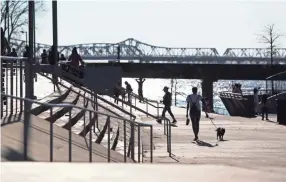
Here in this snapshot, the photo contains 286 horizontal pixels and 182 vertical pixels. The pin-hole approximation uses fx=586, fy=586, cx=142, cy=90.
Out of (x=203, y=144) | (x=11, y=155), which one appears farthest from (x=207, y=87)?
(x=11, y=155)

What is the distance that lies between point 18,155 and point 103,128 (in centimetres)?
541

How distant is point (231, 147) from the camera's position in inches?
622

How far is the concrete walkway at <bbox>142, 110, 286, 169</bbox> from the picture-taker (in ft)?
41.7

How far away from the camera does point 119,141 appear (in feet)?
45.7

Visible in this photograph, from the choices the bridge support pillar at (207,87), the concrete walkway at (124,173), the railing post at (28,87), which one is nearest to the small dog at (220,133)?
the railing post at (28,87)

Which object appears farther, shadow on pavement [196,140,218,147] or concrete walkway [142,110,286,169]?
shadow on pavement [196,140,218,147]

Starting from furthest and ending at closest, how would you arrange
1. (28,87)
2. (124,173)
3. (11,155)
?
(28,87)
(11,155)
(124,173)

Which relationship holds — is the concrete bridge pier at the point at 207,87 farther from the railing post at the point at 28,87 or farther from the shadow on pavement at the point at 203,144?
the railing post at the point at 28,87

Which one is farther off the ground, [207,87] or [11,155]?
[11,155]

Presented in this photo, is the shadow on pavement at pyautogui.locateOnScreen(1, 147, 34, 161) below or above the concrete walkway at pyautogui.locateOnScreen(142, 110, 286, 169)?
above

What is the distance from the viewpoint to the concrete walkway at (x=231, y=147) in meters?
12.7

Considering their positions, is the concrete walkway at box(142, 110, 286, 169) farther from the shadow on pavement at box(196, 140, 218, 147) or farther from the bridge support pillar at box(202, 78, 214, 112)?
the bridge support pillar at box(202, 78, 214, 112)

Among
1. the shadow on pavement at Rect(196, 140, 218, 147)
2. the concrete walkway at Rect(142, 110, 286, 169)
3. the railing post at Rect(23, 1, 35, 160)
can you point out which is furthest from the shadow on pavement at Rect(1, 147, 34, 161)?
the shadow on pavement at Rect(196, 140, 218, 147)

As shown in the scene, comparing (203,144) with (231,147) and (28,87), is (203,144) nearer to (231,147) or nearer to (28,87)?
(231,147)
